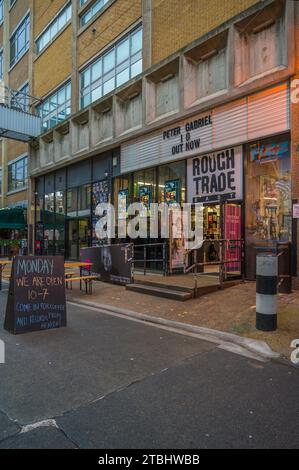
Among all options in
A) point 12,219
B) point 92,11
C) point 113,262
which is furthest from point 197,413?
point 12,219

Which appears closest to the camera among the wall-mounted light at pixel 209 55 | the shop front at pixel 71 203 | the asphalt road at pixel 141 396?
the asphalt road at pixel 141 396

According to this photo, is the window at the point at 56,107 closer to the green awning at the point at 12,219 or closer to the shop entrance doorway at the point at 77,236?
the green awning at the point at 12,219

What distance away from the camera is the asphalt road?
282 cm

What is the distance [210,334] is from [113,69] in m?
14.5

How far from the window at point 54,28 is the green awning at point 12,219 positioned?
10.7 metres

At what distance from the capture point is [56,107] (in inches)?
828

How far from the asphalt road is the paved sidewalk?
929mm

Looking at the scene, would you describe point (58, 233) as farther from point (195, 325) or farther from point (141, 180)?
point (195, 325)

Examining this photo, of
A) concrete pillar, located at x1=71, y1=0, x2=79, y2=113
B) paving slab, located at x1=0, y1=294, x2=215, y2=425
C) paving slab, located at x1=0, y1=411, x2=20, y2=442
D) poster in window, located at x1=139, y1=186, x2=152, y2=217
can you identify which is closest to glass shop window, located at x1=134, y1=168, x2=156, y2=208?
poster in window, located at x1=139, y1=186, x2=152, y2=217

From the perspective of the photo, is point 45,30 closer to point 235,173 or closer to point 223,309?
point 235,173

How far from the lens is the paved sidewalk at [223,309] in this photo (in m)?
5.64

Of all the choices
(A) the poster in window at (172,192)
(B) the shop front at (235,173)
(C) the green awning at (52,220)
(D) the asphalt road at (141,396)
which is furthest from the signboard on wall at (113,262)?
(C) the green awning at (52,220)

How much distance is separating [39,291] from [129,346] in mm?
2031

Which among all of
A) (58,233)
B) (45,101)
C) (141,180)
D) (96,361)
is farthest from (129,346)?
(45,101)
